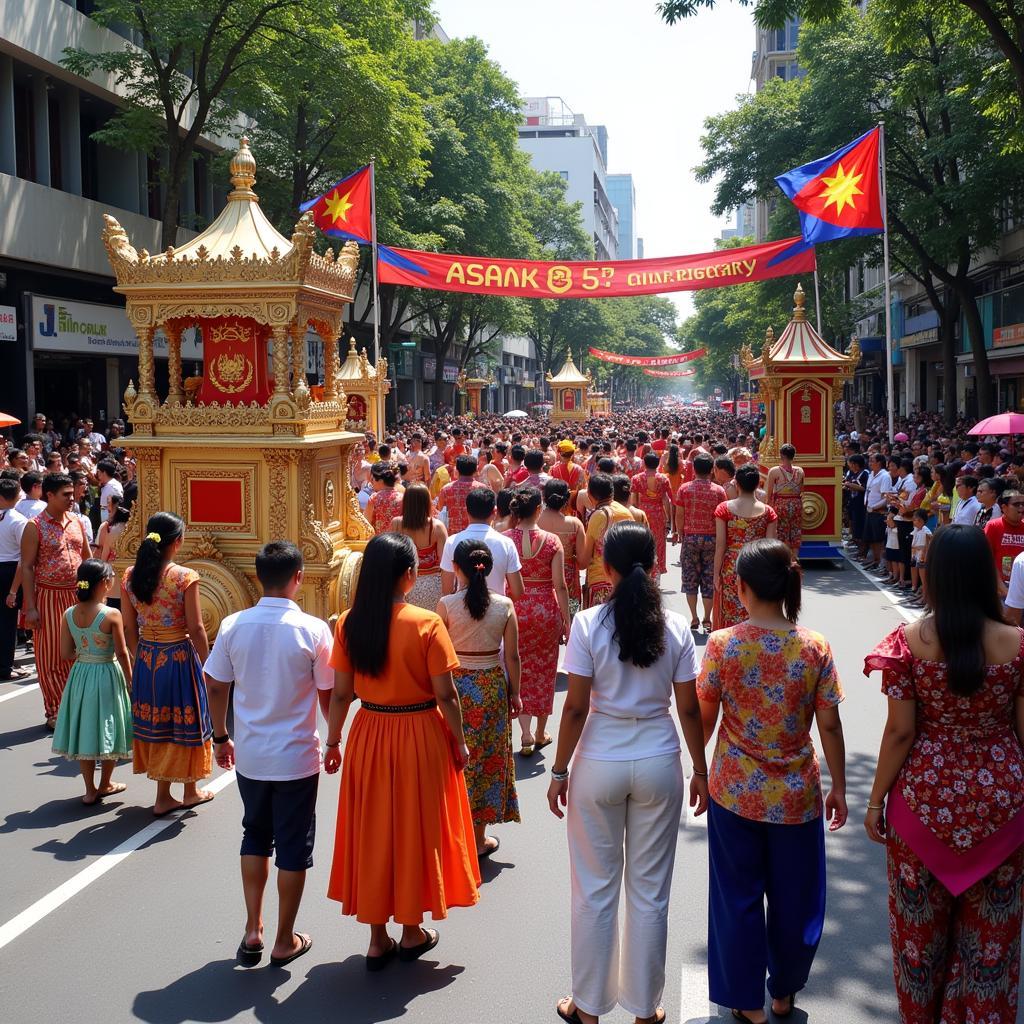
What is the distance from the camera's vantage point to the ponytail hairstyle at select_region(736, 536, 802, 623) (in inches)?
156

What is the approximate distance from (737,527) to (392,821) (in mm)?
5427

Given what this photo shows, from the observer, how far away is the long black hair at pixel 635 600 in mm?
3986

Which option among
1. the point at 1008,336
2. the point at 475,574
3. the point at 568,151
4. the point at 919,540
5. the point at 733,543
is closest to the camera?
the point at 475,574

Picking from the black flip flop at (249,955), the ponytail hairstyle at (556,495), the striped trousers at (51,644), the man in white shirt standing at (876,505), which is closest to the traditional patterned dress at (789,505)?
the man in white shirt standing at (876,505)

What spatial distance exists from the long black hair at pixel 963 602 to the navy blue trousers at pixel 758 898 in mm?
865

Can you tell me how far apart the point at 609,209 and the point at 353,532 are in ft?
445

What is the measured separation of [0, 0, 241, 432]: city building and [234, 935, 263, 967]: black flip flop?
18.7 m

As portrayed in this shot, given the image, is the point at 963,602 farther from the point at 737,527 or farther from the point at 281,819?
the point at 737,527

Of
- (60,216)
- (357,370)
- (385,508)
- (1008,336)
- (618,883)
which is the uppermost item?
(60,216)

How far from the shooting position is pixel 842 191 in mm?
17734

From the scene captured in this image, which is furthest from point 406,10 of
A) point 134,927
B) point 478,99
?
point 134,927

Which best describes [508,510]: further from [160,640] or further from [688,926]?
[688,926]

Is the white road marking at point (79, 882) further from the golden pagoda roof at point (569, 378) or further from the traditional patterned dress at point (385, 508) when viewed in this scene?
the golden pagoda roof at point (569, 378)

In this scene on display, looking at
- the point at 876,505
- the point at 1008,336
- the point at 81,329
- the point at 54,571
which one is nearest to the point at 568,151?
the point at 1008,336
